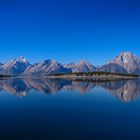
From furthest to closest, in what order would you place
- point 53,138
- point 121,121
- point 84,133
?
point 121,121 → point 84,133 → point 53,138

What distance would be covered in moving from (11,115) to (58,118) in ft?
29.5

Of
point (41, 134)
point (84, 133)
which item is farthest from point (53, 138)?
point (84, 133)

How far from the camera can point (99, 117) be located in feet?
156

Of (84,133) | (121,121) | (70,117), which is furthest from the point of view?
(70,117)

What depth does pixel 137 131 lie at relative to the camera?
119 feet

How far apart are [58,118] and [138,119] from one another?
43.3 feet

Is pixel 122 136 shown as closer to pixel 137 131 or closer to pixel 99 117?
pixel 137 131

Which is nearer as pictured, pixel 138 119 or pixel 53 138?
pixel 53 138

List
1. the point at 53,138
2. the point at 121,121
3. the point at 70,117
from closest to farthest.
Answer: the point at 53,138, the point at 121,121, the point at 70,117

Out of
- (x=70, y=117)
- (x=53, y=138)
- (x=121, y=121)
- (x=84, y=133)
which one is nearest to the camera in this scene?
(x=53, y=138)

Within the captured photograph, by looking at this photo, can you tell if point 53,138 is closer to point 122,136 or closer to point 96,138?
point 96,138

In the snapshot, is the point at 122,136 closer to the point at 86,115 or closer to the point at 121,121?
the point at 121,121

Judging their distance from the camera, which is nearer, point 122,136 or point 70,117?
point 122,136

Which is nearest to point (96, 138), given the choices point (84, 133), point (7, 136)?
point (84, 133)
